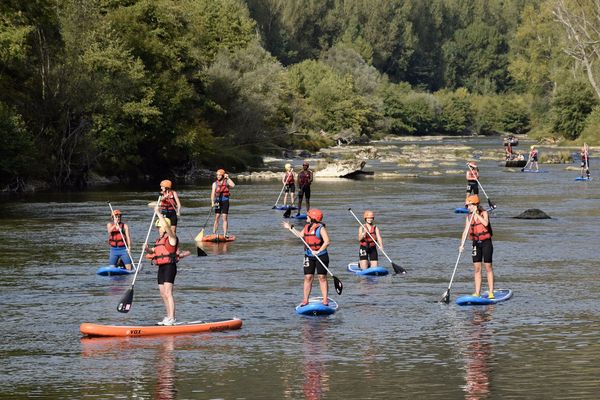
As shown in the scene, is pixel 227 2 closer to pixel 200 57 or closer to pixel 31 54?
pixel 200 57

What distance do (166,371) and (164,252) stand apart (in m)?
3.00

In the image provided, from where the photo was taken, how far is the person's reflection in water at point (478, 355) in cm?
1658

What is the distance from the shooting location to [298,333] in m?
21.0

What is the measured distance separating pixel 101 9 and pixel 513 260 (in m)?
49.5

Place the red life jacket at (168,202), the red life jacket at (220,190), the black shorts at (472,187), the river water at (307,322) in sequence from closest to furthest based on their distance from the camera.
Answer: the river water at (307,322), the red life jacket at (168,202), the red life jacket at (220,190), the black shorts at (472,187)


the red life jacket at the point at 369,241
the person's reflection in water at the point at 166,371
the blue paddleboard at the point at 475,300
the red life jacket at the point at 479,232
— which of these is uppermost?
the red life jacket at the point at 479,232

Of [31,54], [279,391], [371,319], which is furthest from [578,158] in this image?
[279,391]

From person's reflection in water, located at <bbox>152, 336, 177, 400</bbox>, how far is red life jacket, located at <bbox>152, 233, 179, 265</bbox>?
1374mm

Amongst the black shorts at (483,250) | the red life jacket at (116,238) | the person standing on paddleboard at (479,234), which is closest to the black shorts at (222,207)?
the red life jacket at (116,238)

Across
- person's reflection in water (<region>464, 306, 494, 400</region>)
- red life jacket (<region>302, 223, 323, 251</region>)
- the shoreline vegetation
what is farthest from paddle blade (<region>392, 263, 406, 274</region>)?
the shoreline vegetation

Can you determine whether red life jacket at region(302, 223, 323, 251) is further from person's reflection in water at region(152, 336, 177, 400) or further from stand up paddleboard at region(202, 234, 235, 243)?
stand up paddleboard at region(202, 234, 235, 243)

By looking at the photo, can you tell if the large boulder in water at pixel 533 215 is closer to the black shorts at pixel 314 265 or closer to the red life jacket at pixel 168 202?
the red life jacket at pixel 168 202

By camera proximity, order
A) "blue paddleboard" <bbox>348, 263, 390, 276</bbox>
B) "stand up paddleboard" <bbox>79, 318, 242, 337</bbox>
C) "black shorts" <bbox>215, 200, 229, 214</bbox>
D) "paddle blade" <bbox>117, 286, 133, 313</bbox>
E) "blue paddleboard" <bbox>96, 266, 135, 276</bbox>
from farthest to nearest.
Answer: "black shorts" <bbox>215, 200, 229, 214</bbox>, "blue paddleboard" <bbox>96, 266, 135, 276</bbox>, "blue paddleboard" <bbox>348, 263, 390, 276</bbox>, "paddle blade" <bbox>117, 286, 133, 313</bbox>, "stand up paddleboard" <bbox>79, 318, 242, 337</bbox>

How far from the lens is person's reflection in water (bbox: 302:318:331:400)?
16719 mm
